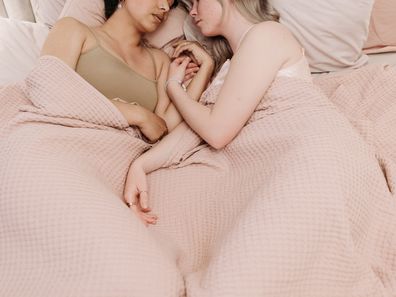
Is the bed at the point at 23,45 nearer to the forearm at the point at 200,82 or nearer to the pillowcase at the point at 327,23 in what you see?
the pillowcase at the point at 327,23

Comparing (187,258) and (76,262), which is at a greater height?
(76,262)

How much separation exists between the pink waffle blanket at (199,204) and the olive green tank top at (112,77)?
8.2 inches

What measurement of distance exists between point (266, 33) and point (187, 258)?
1.97 feet

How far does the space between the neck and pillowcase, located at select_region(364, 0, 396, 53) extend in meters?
0.87

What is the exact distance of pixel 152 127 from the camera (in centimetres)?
128

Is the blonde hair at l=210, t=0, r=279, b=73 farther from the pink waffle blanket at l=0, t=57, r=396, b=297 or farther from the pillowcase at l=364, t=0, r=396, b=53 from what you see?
the pillowcase at l=364, t=0, r=396, b=53

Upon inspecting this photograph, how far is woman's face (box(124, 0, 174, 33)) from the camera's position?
1.40 m

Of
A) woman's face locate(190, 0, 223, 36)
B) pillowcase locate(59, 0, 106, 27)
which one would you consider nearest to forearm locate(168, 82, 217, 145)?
woman's face locate(190, 0, 223, 36)

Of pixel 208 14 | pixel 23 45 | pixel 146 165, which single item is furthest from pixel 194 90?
pixel 23 45

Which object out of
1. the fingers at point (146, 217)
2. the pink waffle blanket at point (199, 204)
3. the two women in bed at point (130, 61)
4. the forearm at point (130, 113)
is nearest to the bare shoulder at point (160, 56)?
the two women in bed at point (130, 61)

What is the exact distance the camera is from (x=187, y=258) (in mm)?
947

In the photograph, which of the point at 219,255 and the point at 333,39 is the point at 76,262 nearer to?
the point at 219,255

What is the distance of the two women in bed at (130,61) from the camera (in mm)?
1288

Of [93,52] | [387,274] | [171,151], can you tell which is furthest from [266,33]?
[387,274]
